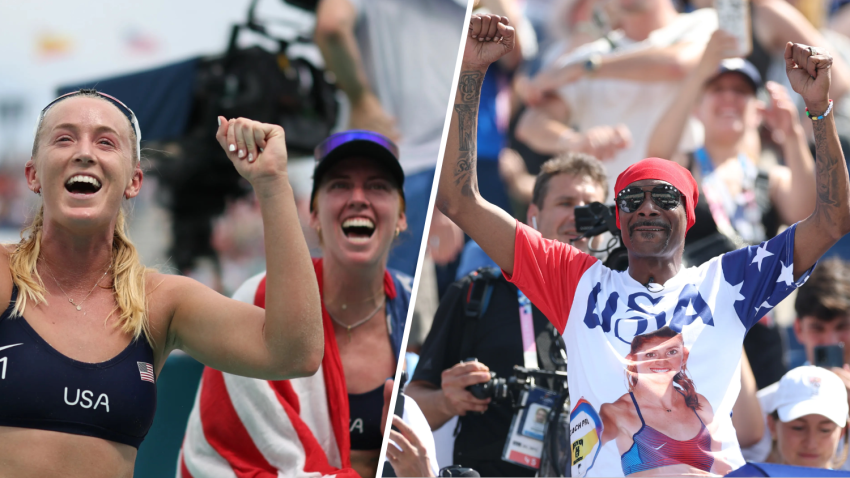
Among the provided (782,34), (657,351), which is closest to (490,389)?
(657,351)

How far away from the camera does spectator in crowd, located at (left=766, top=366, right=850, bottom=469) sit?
2754 millimetres

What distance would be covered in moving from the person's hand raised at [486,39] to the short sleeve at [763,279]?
34.1 inches

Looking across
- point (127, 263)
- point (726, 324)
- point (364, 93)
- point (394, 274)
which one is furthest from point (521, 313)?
point (364, 93)

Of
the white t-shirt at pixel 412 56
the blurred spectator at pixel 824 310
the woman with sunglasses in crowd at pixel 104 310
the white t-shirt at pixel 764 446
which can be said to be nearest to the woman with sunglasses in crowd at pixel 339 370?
the woman with sunglasses in crowd at pixel 104 310

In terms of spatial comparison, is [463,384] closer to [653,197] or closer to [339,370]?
[339,370]

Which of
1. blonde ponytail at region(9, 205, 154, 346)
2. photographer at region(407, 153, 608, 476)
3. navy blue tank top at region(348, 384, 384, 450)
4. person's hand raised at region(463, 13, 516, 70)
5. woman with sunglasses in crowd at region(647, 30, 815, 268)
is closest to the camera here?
blonde ponytail at region(9, 205, 154, 346)

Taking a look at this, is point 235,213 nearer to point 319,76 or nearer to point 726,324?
→ point 319,76

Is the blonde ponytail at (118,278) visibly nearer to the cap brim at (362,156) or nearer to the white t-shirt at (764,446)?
the cap brim at (362,156)

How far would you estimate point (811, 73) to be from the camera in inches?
81.4

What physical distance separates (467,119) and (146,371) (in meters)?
1.13

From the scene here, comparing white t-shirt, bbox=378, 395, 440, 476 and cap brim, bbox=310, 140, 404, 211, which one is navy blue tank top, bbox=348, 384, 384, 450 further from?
cap brim, bbox=310, 140, 404, 211

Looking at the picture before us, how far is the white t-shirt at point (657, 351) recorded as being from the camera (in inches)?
76.7

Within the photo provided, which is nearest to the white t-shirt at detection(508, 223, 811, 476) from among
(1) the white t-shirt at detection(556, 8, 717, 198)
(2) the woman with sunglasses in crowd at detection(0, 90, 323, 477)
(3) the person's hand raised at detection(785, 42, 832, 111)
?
(3) the person's hand raised at detection(785, 42, 832, 111)

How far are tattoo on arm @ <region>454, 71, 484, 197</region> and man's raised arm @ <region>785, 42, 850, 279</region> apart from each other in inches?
32.5
